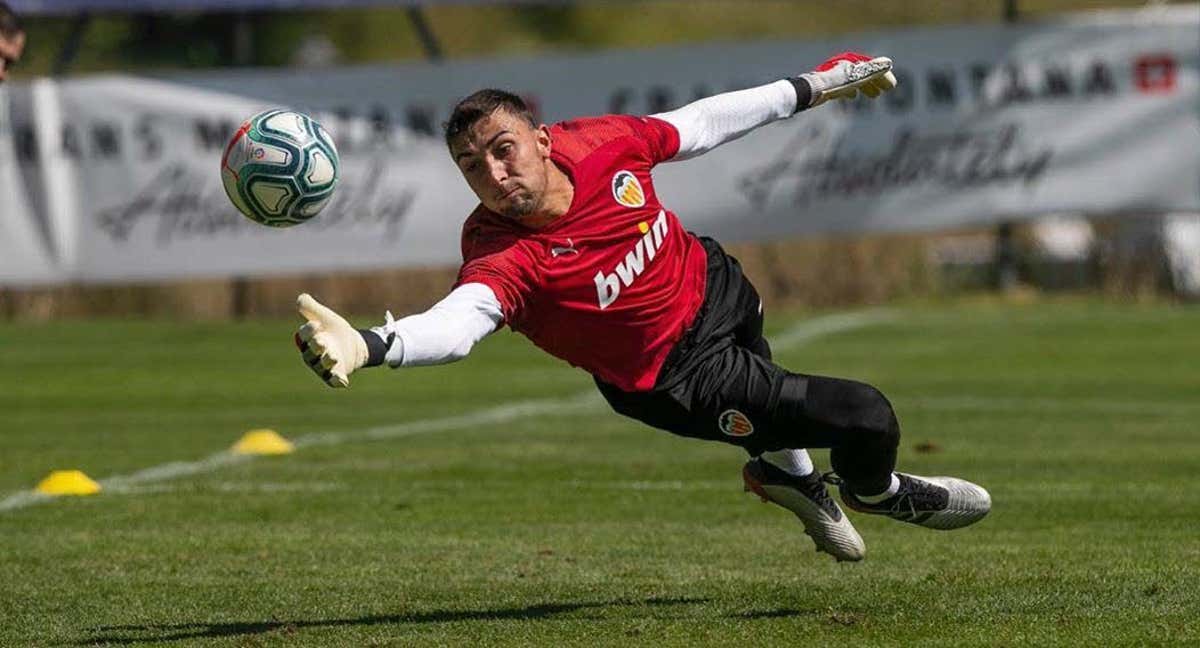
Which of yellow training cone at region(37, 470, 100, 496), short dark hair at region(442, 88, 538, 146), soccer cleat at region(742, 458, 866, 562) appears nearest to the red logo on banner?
yellow training cone at region(37, 470, 100, 496)

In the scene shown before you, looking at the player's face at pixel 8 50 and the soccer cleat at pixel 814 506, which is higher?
the player's face at pixel 8 50

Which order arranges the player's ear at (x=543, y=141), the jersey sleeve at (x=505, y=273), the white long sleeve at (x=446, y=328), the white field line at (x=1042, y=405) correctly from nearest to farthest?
1. the white long sleeve at (x=446, y=328)
2. the jersey sleeve at (x=505, y=273)
3. the player's ear at (x=543, y=141)
4. the white field line at (x=1042, y=405)

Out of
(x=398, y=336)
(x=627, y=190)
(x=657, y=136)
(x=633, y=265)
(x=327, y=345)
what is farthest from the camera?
(x=657, y=136)

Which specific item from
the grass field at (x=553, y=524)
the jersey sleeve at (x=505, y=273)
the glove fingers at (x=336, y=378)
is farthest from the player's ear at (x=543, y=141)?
the grass field at (x=553, y=524)

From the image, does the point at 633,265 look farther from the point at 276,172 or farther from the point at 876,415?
the point at 276,172

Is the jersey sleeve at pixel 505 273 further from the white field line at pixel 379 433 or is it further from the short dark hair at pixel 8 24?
the white field line at pixel 379 433

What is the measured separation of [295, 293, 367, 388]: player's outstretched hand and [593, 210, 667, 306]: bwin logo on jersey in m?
1.30

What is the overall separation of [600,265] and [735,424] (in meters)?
0.81

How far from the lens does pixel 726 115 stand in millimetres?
8148

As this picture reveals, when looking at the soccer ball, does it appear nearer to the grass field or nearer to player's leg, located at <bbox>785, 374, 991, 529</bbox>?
the grass field

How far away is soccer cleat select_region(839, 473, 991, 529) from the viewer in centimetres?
805

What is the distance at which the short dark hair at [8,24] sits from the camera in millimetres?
10078

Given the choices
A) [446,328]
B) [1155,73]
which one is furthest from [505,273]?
[1155,73]

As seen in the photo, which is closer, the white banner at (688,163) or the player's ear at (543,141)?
the player's ear at (543,141)
